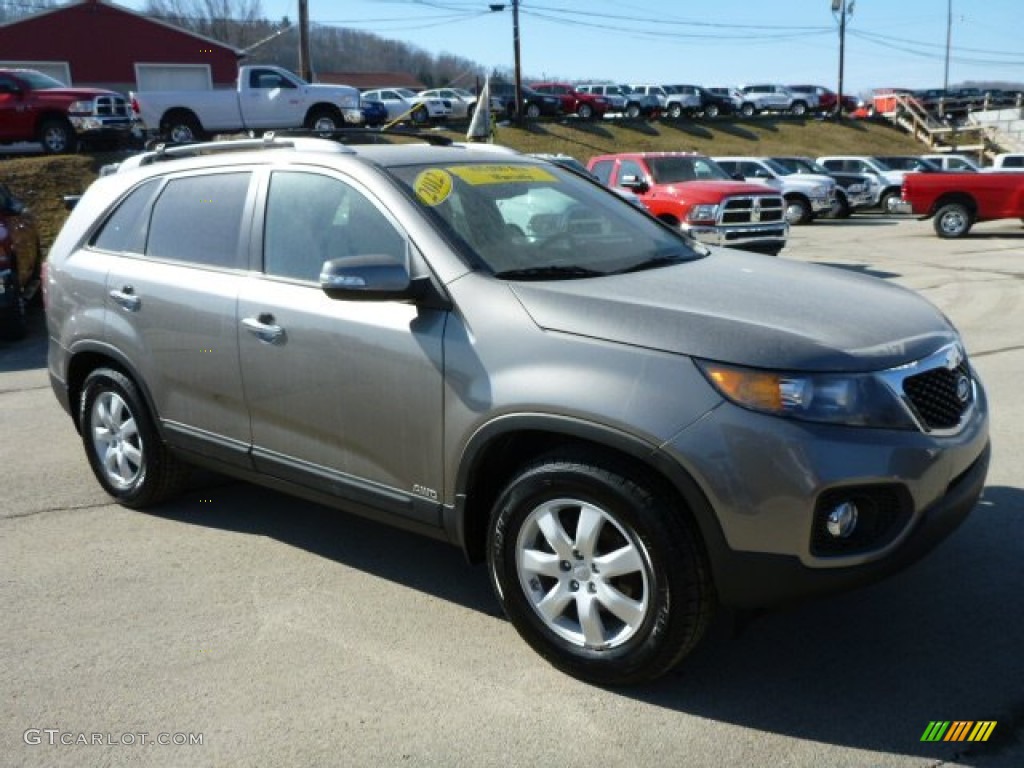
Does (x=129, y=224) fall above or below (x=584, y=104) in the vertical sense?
below

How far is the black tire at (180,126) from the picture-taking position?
23047 millimetres

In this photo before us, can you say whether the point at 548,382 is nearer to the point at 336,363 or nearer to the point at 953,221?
the point at 336,363

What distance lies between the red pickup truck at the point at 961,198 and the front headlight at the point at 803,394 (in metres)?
17.5

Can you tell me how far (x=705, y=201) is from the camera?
44.1 ft

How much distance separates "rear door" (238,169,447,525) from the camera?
3467 mm

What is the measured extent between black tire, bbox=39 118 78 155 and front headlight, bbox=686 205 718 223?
1407cm

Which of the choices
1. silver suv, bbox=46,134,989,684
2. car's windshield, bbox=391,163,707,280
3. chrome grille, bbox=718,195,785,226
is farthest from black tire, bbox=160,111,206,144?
car's windshield, bbox=391,163,707,280

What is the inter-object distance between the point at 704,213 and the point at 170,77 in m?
36.6

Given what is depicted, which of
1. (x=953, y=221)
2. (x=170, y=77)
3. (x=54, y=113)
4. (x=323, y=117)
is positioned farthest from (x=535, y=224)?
(x=170, y=77)

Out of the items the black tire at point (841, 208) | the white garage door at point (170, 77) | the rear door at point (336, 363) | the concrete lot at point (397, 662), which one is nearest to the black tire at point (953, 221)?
the black tire at point (841, 208)

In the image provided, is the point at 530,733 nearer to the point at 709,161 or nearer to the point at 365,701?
the point at 365,701

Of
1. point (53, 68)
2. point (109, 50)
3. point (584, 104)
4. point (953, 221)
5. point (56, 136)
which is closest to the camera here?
point (953, 221)

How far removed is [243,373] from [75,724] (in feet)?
4.93

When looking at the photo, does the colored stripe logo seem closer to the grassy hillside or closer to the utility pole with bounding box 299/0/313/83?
the grassy hillside
